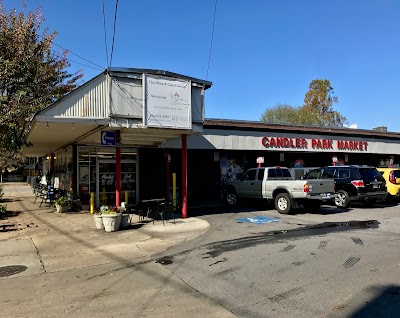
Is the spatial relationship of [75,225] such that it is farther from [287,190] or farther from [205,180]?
[205,180]

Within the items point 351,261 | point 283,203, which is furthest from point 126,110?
point 351,261

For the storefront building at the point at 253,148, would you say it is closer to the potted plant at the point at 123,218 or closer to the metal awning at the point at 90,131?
the metal awning at the point at 90,131

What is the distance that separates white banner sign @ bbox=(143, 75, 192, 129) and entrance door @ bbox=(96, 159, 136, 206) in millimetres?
6377

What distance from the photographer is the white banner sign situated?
12.3 metres

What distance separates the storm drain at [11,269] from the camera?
7.18m

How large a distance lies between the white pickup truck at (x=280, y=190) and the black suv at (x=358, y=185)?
2049 mm

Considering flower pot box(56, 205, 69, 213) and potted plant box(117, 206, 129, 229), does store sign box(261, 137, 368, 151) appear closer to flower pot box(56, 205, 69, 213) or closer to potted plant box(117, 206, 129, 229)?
flower pot box(56, 205, 69, 213)

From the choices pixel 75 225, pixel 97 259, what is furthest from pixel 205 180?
pixel 97 259

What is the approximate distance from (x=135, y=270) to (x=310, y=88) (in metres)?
53.6

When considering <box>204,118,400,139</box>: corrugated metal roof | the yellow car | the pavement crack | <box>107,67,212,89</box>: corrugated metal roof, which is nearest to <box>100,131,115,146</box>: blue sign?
<box>107,67,212,89</box>: corrugated metal roof

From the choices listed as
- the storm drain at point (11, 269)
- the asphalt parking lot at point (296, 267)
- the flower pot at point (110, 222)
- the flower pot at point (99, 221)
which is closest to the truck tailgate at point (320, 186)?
the asphalt parking lot at point (296, 267)

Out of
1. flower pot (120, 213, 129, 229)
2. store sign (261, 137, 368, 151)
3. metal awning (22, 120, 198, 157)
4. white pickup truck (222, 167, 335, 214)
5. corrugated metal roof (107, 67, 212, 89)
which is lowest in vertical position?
flower pot (120, 213, 129, 229)

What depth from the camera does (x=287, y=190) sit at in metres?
15.2

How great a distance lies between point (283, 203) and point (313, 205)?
1407 millimetres
